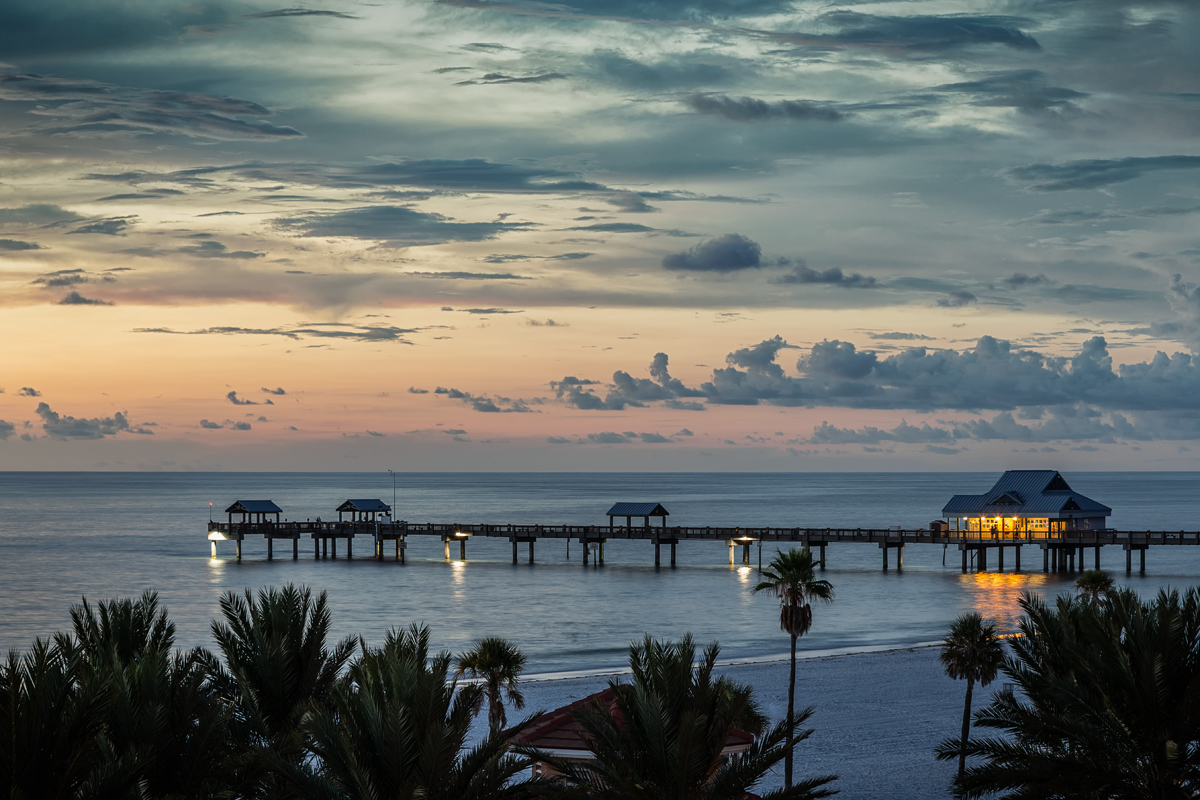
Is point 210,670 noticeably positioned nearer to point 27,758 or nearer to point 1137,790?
point 27,758

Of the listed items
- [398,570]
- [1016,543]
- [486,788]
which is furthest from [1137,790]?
[398,570]

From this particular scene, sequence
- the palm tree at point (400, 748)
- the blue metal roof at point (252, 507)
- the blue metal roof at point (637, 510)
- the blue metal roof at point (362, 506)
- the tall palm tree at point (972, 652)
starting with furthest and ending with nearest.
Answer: the blue metal roof at point (362, 506) → the blue metal roof at point (252, 507) → the blue metal roof at point (637, 510) → the tall palm tree at point (972, 652) → the palm tree at point (400, 748)

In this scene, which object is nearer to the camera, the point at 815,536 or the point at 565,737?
the point at 565,737

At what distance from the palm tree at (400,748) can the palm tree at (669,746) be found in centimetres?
113

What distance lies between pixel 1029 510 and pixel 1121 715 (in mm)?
81263

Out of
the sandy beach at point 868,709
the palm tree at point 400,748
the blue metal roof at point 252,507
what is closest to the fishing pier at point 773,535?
the blue metal roof at point 252,507

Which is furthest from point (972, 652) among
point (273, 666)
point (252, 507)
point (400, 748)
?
Answer: point (252, 507)

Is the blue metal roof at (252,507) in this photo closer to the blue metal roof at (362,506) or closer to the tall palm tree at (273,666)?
the blue metal roof at (362,506)

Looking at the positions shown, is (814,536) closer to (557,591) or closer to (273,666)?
(557,591)

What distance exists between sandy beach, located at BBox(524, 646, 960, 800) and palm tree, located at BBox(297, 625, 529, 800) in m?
21.7

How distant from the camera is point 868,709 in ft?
152

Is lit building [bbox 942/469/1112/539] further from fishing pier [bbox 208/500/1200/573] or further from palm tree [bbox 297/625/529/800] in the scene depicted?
palm tree [bbox 297/625/529/800]

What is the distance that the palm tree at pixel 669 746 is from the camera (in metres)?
15.8

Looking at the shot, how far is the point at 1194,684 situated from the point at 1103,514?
281ft
